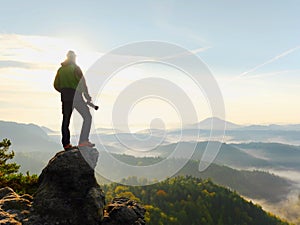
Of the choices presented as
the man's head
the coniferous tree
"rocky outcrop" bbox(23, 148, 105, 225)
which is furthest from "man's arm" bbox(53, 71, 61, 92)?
the coniferous tree

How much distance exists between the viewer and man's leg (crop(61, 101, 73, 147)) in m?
13.8

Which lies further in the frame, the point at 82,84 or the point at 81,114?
the point at 81,114

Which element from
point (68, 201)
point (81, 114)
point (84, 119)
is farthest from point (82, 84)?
point (68, 201)

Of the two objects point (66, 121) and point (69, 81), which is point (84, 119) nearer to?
point (66, 121)

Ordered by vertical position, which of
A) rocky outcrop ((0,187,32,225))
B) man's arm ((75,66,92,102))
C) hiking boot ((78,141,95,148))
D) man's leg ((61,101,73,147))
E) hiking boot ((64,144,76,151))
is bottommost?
rocky outcrop ((0,187,32,225))

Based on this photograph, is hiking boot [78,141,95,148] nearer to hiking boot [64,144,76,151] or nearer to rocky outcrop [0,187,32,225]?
hiking boot [64,144,76,151]

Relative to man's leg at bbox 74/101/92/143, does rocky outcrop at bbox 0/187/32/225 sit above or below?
below

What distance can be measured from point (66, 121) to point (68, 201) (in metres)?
3.88

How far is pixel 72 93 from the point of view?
13555 millimetres

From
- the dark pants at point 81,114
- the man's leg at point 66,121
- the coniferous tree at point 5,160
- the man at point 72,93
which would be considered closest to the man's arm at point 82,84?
the man at point 72,93

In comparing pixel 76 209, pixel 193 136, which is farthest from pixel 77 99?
pixel 193 136

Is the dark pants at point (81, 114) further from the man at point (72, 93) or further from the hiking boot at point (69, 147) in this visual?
the hiking boot at point (69, 147)

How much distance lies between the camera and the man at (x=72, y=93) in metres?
13.4

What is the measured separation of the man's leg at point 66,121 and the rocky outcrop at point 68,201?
111 cm
